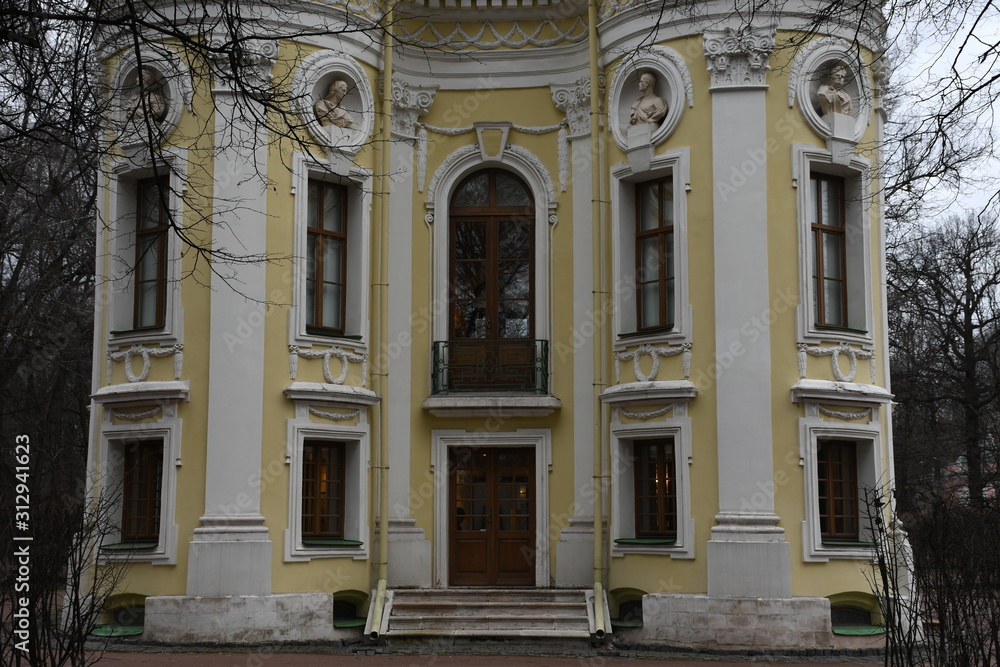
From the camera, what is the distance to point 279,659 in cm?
1712

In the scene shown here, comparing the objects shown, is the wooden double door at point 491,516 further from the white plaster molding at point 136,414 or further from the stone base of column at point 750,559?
the white plaster molding at point 136,414

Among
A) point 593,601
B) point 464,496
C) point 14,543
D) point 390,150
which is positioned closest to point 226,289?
point 390,150

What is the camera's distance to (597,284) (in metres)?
20.0

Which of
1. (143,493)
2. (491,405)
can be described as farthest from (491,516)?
(143,493)

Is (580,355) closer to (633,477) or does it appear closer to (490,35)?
(633,477)

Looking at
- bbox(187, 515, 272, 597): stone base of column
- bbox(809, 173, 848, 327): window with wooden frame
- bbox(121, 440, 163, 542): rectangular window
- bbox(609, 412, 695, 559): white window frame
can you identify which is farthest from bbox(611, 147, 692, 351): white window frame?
bbox(121, 440, 163, 542): rectangular window

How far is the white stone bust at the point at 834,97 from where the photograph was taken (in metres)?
19.2

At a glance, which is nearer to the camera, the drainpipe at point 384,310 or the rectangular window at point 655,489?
the rectangular window at point 655,489

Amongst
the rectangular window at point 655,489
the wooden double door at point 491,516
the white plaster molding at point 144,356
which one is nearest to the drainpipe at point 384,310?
the wooden double door at point 491,516

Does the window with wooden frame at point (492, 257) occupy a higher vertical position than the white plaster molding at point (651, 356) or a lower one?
higher

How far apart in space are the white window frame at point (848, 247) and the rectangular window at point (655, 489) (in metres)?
2.61

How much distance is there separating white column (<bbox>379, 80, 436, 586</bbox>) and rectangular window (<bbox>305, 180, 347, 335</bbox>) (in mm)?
790

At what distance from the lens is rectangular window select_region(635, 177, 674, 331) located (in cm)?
1964

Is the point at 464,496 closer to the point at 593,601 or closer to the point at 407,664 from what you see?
the point at 593,601
